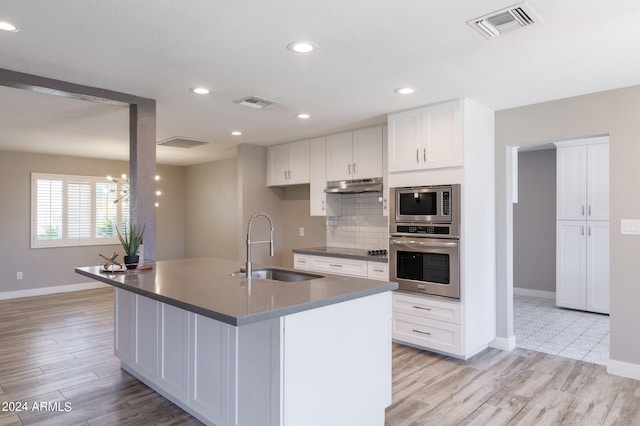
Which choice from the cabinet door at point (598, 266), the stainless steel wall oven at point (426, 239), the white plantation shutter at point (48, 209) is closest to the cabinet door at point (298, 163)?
the stainless steel wall oven at point (426, 239)

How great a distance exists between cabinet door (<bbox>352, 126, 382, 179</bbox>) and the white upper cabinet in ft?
9.12

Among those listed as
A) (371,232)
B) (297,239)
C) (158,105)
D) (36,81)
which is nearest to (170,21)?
(36,81)

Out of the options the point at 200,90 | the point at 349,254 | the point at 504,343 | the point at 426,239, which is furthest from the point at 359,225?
the point at 200,90

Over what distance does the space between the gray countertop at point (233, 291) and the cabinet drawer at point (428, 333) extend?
1.51 m

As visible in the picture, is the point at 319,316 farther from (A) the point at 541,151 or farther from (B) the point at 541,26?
(A) the point at 541,151

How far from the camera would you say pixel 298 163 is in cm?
554

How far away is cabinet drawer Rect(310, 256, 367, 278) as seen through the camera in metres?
4.41

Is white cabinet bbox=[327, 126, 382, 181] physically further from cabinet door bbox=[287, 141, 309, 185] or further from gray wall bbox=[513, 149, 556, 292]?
gray wall bbox=[513, 149, 556, 292]

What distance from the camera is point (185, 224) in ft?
27.9

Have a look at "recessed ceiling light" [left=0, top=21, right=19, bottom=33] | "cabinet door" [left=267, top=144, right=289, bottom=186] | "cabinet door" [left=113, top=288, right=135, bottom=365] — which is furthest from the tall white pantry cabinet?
"recessed ceiling light" [left=0, top=21, right=19, bottom=33]

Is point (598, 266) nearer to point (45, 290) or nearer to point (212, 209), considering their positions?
point (212, 209)

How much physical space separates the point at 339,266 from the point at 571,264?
332 centimetres

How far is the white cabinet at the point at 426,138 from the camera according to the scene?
359 cm

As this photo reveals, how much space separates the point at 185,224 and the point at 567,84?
730 centimetres
